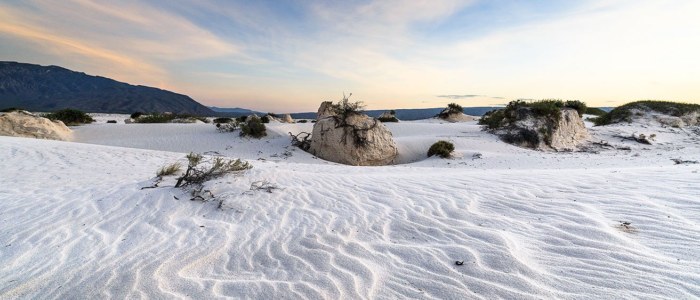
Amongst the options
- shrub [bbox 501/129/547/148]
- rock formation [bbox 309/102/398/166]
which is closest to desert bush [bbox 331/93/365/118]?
rock formation [bbox 309/102/398/166]

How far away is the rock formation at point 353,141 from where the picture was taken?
1252 cm

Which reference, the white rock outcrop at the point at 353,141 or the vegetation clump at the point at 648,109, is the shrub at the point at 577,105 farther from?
the white rock outcrop at the point at 353,141

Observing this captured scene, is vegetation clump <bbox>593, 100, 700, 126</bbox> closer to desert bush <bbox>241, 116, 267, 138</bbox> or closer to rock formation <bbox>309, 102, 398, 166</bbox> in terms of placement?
rock formation <bbox>309, 102, 398, 166</bbox>

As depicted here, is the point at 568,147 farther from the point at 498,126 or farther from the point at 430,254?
the point at 430,254

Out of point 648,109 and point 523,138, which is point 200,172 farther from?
point 648,109

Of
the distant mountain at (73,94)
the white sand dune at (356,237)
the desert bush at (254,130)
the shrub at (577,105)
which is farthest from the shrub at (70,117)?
the distant mountain at (73,94)

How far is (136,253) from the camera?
129 inches

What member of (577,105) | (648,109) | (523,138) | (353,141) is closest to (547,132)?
(523,138)

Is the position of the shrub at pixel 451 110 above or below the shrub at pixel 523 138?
above

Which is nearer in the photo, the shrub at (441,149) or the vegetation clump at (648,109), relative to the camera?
the shrub at (441,149)

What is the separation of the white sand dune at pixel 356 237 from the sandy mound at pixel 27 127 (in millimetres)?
9973

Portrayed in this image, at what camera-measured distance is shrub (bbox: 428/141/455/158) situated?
12.4 metres

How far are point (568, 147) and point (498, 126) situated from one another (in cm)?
299

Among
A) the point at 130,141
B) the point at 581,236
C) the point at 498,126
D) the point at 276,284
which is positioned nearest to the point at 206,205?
the point at 276,284
